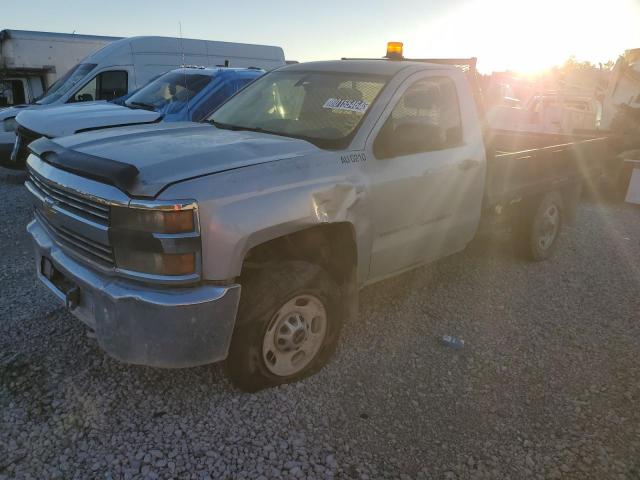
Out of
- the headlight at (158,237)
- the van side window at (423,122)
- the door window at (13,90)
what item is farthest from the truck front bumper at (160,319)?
the door window at (13,90)

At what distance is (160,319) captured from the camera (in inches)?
92.4

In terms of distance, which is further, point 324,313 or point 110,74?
point 110,74

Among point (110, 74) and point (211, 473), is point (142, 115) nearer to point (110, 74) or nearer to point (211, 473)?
point (110, 74)

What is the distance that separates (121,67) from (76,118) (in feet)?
11.7

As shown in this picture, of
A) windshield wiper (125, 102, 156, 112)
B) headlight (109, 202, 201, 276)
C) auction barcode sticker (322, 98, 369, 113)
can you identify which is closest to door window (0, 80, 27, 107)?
windshield wiper (125, 102, 156, 112)

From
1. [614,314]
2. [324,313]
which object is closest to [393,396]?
[324,313]

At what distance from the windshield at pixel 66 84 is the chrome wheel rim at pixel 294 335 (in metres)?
7.82

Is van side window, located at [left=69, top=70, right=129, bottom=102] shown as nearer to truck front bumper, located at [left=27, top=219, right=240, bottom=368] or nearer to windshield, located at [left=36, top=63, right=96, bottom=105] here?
Answer: windshield, located at [left=36, top=63, right=96, bottom=105]

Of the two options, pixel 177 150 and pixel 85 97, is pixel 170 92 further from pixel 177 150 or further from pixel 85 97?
pixel 177 150

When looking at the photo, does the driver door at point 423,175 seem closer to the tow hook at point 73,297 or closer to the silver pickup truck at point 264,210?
the silver pickup truck at point 264,210

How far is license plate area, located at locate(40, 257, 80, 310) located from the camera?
2.66 m

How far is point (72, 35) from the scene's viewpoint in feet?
55.6

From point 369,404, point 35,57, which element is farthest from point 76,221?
point 35,57

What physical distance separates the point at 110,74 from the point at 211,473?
29.3ft
